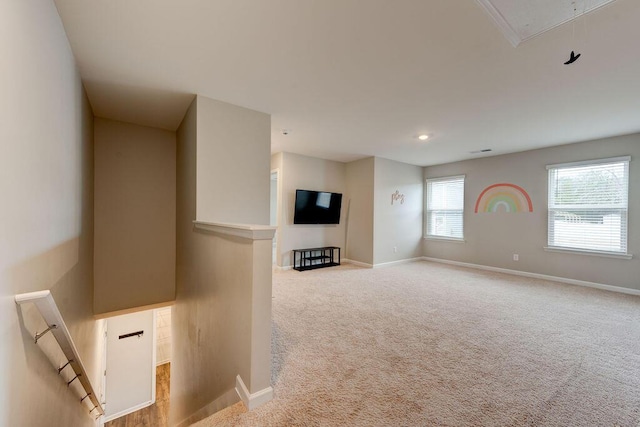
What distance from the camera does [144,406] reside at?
500 cm

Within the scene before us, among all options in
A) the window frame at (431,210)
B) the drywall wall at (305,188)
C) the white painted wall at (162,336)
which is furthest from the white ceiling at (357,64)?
the white painted wall at (162,336)

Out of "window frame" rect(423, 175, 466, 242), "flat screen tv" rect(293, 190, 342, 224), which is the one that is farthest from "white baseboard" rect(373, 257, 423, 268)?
"flat screen tv" rect(293, 190, 342, 224)

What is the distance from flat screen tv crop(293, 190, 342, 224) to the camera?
5207 millimetres

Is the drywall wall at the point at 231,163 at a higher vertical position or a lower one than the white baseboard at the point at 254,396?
higher

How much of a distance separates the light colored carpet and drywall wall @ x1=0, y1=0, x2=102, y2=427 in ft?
2.96

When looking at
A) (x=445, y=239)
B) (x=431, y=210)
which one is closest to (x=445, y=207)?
(x=431, y=210)

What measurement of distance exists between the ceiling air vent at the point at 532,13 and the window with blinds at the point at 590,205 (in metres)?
3.75

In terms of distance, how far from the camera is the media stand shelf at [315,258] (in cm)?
526

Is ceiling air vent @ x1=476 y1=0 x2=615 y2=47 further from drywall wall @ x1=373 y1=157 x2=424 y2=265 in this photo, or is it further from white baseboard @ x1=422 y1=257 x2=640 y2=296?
white baseboard @ x1=422 y1=257 x2=640 y2=296

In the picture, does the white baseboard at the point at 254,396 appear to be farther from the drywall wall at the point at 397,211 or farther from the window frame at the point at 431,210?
the window frame at the point at 431,210

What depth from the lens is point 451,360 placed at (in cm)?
202

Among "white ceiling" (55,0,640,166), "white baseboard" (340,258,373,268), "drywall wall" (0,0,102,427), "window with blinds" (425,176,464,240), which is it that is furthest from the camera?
"window with blinds" (425,176,464,240)

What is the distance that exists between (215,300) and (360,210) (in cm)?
405

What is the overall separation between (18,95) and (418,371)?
9.20ft
